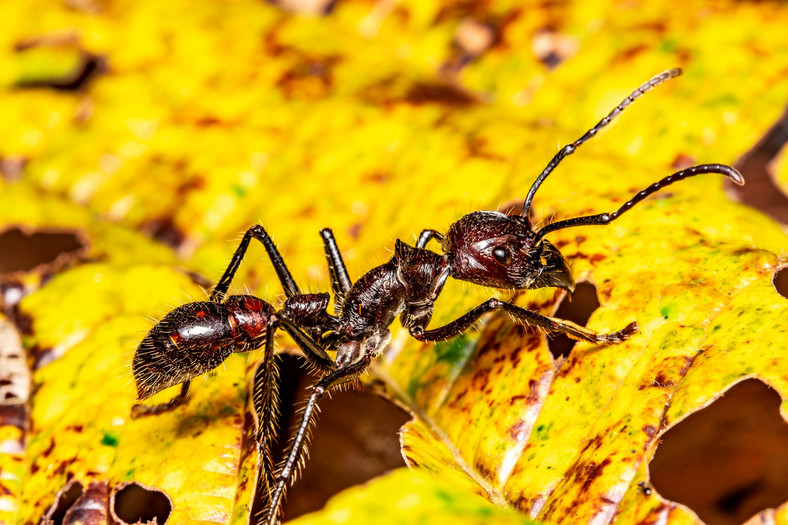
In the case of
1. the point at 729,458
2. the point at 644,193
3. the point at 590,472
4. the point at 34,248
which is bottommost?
the point at 590,472

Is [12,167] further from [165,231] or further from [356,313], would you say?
[356,313]

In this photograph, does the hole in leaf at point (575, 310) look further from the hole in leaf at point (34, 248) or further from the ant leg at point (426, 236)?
the hole in leaf at point (34, 248)

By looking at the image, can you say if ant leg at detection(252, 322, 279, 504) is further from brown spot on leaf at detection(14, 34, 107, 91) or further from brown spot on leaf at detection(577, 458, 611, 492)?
brown spot on leaf at detection(14, 34, 107, 91)

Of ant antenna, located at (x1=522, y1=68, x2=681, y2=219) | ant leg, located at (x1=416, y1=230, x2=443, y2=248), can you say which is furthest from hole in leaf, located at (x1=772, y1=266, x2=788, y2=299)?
ant leg, located at (x1=416, y1=230, x2=443, y2=248)

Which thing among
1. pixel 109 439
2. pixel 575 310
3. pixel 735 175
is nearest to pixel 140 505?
pixel 109 439

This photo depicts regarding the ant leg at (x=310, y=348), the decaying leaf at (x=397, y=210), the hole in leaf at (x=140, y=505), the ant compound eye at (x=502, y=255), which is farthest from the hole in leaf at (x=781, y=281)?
the hole in leaf at (x=140, y=505)

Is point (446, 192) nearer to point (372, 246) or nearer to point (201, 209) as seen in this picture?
point (372, 246)

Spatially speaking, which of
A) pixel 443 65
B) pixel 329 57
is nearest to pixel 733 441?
pixel 443 65
